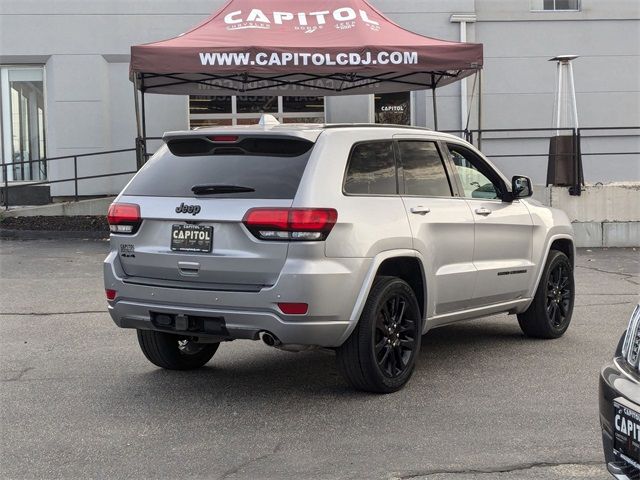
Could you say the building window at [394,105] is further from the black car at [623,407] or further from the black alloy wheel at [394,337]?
the black car at [623,407]

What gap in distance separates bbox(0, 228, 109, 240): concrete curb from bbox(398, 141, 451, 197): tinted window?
31.4ft

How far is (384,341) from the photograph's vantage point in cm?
582

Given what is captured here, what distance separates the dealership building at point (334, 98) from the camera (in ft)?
59.1

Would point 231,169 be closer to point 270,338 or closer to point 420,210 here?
point 270,338

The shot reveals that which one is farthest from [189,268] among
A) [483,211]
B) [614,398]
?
[614,398]

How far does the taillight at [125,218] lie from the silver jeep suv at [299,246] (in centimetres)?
1

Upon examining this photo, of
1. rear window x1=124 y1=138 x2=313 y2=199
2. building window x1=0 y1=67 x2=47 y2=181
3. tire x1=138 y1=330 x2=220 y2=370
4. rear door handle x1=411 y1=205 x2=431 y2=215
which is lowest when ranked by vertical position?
tire x1=138 y1=330 x2=220 y2=370

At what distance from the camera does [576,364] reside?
6.73 m

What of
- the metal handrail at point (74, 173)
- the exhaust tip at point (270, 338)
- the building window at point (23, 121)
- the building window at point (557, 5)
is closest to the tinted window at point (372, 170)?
the exhaust tip at point (270, 338)

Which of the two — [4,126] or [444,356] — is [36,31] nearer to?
[4,126]

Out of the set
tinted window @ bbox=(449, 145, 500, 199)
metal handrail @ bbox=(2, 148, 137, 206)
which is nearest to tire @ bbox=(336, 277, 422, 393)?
tinted window @ bbox=(449, 145, 500, 199)

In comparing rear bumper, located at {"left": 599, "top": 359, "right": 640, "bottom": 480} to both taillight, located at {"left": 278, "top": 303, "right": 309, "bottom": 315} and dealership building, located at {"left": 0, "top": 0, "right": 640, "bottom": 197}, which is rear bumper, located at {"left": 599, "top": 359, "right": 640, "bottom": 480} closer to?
taillight, located at {"left": 278, "top": 303, "right": 309, "bottom": 315}

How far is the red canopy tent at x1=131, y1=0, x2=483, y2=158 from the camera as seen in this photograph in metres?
13.2

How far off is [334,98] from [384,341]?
13.4 meters
